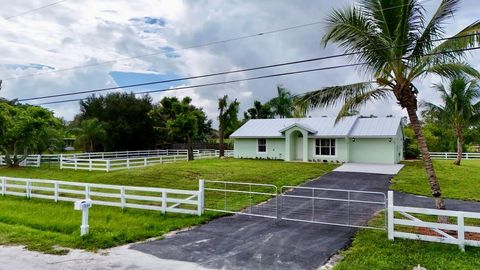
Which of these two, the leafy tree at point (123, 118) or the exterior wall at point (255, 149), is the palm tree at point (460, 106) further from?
the leafy tree at point (123, 118)

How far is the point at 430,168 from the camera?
380 inches

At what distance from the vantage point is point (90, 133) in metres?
38.4

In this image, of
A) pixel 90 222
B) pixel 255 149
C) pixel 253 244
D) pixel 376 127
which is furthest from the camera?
pixel 255 149

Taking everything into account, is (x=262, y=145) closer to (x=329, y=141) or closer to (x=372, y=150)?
(x=329, y=141)

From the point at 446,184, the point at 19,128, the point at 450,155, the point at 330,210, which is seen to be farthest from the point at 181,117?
the point at 450,155

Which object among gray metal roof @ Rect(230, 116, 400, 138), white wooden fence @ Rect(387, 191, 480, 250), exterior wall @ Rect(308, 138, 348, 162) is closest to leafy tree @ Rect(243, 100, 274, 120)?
gray metal roof @ Rect(230, 116, 400, 138)

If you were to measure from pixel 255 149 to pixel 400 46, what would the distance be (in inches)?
871

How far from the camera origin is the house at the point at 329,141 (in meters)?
26.3

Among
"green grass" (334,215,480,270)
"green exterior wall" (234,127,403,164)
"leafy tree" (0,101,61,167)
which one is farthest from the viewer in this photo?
"green exterior wall" (234,127,403,164)

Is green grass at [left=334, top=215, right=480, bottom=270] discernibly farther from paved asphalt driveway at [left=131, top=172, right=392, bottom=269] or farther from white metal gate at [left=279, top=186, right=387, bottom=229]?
white metal gate at [left=279, top=186, right=387, bottom=229]

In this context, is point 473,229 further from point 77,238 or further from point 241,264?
point 77,238

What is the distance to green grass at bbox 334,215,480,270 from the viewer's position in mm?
6882

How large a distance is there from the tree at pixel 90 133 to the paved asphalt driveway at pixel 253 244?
102 feet

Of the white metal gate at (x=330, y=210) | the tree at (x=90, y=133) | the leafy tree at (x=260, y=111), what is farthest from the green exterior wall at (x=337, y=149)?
the tree at (x=90, y=133)
